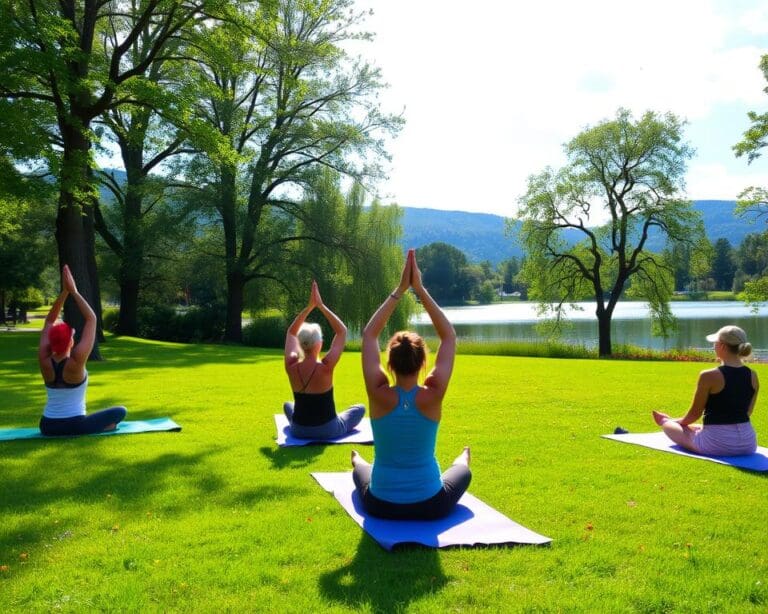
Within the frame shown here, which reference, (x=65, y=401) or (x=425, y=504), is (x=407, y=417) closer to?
(x=425, y=504)

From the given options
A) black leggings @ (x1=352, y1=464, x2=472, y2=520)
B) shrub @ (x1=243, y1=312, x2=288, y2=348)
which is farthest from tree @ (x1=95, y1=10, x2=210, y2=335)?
black leggings @ (x1=352, y1=464, x2=472, y2=520)

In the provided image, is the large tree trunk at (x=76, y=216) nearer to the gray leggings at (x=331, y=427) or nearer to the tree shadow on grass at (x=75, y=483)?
the tree shadow on grass at (x=75, y=483)

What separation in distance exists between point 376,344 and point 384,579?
1.44 metres

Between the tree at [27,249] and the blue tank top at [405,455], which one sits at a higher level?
the tree at [27,249]

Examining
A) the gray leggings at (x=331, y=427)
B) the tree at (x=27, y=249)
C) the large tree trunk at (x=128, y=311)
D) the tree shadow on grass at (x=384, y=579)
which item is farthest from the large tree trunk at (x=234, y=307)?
the tree shadow on grass at (x=384, y=579)

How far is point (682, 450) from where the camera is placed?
22.0ft

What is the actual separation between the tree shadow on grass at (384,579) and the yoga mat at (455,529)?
0.12 metres

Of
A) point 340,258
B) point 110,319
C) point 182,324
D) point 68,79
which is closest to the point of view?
point 68,79

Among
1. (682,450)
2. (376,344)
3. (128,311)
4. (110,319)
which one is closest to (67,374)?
(376,344)

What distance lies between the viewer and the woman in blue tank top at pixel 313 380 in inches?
282

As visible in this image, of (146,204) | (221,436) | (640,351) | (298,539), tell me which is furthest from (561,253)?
(298,539)

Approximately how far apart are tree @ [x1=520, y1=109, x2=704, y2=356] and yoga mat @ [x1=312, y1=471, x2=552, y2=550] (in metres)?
24.1

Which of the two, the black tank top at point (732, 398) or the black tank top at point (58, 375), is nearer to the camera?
the black tank top at point (732, 398)

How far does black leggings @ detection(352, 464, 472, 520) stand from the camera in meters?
4.43
